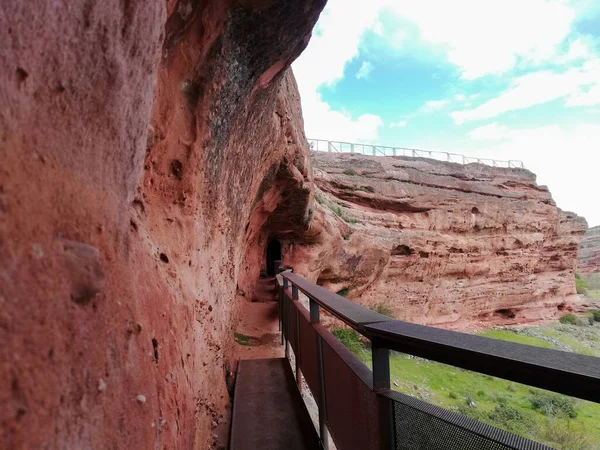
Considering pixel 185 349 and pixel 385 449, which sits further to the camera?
pixel 185 349

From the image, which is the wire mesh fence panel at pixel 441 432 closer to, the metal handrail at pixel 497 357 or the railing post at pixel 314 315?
the metal handrail at pixel 497 357

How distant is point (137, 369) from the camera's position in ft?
3.82

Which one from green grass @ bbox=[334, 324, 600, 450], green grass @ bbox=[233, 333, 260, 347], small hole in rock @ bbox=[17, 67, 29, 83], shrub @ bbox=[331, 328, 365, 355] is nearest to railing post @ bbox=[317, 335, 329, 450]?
small hole in rock @ bbox=[17, 67, 29, 83]

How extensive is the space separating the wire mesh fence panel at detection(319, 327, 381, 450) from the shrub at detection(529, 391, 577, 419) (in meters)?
9.76

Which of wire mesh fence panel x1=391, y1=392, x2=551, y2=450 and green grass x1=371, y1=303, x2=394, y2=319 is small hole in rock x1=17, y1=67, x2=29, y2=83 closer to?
wire mesh fence panel x1=391, y1=392, x2=551, y2=450

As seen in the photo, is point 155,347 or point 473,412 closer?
point 155,347

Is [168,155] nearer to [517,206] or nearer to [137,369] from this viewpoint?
[137,369]

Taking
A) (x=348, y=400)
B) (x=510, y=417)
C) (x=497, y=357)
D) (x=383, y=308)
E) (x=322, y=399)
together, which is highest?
(x=497, y=357)

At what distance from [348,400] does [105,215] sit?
139 cm

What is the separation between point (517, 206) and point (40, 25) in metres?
21.8

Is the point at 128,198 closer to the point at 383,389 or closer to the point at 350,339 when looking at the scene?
the point at 383,389

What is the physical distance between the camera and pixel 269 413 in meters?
2.97

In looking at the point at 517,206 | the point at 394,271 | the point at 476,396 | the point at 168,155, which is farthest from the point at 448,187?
the point at 168,155

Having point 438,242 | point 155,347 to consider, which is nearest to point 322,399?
point 155,347
